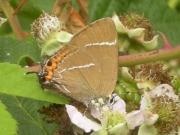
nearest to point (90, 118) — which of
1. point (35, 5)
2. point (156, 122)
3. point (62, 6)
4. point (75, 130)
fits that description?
point (75, 130)

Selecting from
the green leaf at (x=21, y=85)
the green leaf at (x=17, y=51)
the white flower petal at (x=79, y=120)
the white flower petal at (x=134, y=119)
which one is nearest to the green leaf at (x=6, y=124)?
the green leaf at (x=21, y=85)

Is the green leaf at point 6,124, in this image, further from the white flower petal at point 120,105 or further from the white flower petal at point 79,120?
the white flower petal at point 120,105

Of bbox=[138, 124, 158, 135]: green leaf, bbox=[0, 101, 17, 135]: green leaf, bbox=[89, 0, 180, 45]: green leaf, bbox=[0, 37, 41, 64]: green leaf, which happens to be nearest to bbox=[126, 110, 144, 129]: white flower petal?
bbox=[138, 124, 158, 135]: green leaf

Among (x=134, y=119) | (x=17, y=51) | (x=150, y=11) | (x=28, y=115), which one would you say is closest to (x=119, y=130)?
(x=134, y=119)

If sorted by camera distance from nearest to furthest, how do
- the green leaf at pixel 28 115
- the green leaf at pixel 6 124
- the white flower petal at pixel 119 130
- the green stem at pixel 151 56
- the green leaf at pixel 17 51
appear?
1. the green leaf at pixel 6 124
2. the white flower petal at pixel 119 130
3. the green stem at pixel 151 56
4. the green leaf at pixel 28 115
5. the green leaf at pixel 17 51

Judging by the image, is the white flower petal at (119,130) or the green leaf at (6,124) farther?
the white flower petal at (119,130)

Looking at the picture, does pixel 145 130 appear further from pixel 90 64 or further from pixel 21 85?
pixel 21 85
